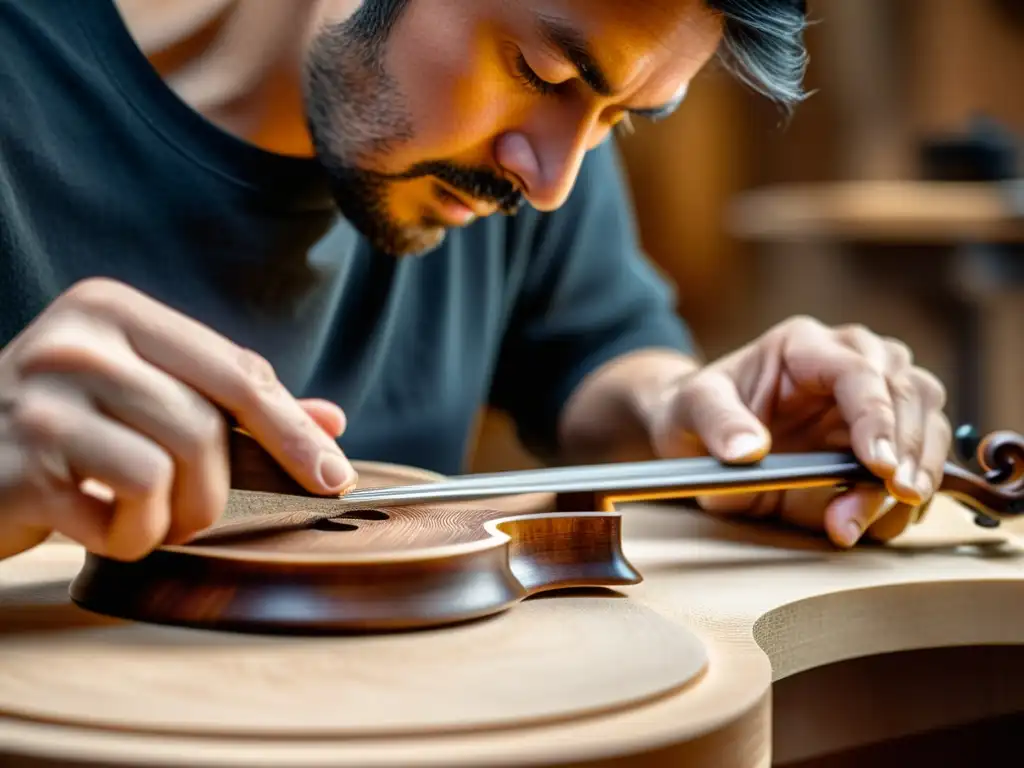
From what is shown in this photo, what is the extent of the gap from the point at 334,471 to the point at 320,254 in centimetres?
77

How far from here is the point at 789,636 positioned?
0.97 m

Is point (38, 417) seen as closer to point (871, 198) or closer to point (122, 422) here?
point (122, 422)

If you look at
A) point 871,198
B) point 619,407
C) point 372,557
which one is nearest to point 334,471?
point 372,557

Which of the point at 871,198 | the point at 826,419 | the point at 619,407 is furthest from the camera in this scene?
the point at 871,198

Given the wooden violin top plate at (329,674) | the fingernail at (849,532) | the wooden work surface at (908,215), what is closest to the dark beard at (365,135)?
the fingernail at (849,532)

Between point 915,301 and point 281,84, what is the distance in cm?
386

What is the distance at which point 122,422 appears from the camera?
737 mm

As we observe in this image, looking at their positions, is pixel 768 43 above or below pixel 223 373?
above

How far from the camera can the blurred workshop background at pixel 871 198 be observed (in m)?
3.96

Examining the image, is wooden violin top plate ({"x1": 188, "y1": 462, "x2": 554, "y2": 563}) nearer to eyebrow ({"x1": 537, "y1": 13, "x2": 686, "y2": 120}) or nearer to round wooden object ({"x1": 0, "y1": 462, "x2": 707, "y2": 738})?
round wooden object ({"x1": 0, "y1": 462, "x2": 707, "y2": 738})

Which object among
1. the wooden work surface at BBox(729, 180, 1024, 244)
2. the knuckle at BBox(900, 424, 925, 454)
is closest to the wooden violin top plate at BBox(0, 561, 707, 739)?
the knuckle at BBox(900, 424, 925, 454)

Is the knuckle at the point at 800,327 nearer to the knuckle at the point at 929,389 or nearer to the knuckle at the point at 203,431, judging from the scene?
the knuckle at the point at 929,389

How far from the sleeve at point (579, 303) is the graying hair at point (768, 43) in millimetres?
738

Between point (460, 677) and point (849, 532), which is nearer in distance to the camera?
point (460, 677)
